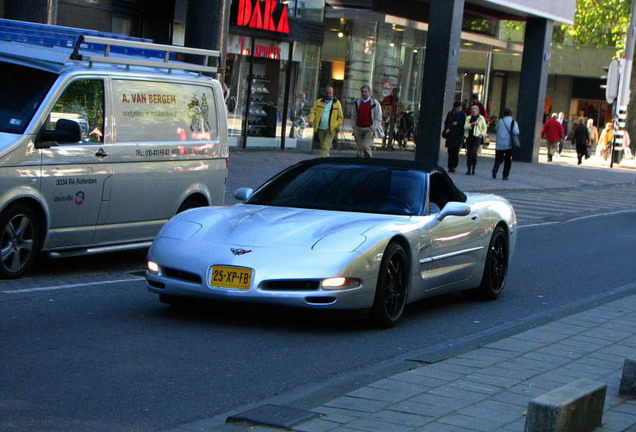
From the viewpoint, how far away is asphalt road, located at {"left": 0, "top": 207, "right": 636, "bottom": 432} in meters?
5.59

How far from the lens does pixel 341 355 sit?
7.26m

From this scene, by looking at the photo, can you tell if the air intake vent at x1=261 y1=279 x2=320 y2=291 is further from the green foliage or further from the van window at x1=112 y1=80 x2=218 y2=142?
the green foliage

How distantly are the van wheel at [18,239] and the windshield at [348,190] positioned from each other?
6.42 feet

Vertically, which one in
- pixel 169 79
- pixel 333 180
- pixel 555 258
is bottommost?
pixel 555 258

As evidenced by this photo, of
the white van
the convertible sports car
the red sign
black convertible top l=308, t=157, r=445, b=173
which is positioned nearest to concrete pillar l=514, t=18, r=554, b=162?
the red sign

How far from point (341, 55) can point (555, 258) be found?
21471 mm

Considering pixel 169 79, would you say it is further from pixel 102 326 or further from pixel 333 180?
pixel 102 326

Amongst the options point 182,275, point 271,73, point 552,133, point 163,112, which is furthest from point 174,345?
point 552,133

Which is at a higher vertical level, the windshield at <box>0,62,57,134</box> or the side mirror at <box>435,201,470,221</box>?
the windshield at <box>0,62,57,134</box>

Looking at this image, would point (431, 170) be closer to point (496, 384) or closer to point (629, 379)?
point (496, 384)

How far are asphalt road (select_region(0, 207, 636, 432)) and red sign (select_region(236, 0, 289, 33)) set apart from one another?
1741 centimetres

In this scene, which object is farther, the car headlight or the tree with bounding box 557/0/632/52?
the tree with bounding box 557/0/632/52

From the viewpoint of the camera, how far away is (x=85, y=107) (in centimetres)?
1019

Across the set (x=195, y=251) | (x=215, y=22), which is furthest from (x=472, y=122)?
(x=195, y=251)
